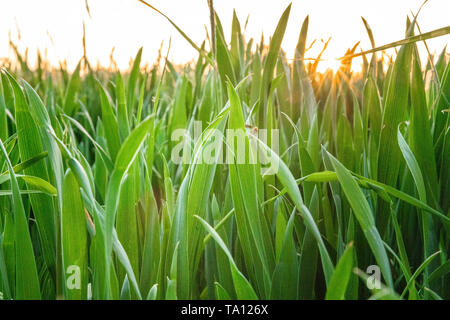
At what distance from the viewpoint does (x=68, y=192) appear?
13.4 inches

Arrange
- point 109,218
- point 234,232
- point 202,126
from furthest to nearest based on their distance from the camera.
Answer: point 202,126 → point 234,232 → point 109,218

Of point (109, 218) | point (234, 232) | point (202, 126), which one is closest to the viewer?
point (109, 218)

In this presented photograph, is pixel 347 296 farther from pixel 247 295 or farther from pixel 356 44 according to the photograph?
pixel 356 44

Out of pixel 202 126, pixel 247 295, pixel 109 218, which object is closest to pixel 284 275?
pixel 247 295

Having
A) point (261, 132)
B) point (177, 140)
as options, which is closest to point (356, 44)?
point (261, 132)

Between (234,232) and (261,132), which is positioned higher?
(261,132)

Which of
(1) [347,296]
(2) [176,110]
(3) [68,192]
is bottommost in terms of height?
(1) [347,296]
